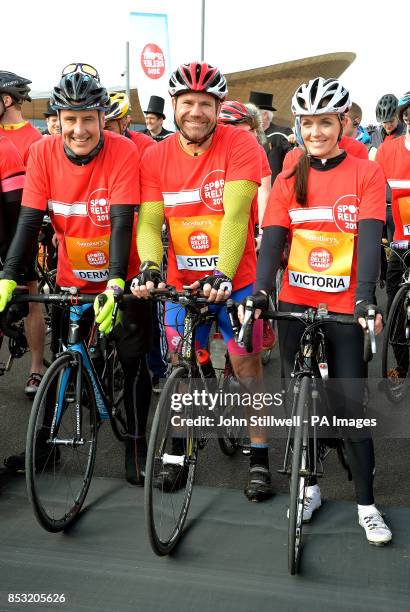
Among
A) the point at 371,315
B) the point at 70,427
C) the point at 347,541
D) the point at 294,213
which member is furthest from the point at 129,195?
the point at 347,541

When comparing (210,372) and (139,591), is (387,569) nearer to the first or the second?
(139,591)

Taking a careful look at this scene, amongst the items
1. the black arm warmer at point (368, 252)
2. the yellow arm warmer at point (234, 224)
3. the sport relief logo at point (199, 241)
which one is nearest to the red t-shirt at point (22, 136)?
the sport relief logo at point (199, 241)

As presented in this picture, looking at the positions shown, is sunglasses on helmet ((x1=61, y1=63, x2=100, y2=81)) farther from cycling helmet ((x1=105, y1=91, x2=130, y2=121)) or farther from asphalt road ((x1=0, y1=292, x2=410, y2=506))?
asphalt road ((x1=0, y1=292, x2=410, y2=506))

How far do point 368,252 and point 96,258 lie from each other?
168 cm

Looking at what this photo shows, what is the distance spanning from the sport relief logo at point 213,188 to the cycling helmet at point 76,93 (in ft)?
2.47

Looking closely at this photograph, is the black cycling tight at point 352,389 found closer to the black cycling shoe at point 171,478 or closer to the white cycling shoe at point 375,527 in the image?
the white cycling shoe at point 375,527

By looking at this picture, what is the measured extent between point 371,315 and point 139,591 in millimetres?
1654

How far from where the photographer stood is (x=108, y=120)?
246 inches

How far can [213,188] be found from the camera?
4.14 meters

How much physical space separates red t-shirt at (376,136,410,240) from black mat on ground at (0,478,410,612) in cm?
239

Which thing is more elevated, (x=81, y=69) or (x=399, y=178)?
(x=81, y=69)

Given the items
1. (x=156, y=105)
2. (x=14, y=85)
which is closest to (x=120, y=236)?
(x=14, y=85)

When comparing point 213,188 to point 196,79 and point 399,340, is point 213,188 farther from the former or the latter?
point 399,340

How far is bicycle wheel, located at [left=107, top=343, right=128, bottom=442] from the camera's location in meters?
4.61
